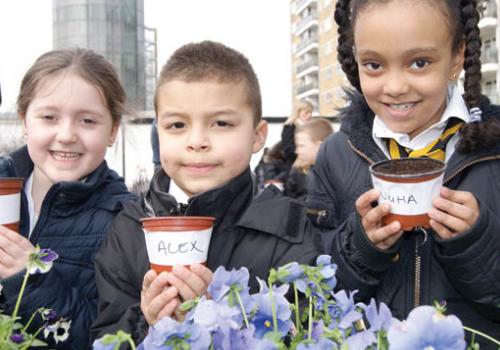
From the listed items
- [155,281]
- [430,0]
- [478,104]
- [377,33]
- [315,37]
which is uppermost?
[315,37]

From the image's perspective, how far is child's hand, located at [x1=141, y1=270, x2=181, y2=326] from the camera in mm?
1264

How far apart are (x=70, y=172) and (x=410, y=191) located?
50.7 inches

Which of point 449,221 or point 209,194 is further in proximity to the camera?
point 209,194

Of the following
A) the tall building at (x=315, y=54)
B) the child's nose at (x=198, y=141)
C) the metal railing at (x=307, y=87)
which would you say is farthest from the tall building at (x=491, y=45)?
the child's nose at (x=198, y=141)

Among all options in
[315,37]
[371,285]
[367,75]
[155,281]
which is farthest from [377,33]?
[315,37]

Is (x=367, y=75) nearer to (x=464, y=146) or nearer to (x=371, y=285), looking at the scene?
(x=464, y=146)

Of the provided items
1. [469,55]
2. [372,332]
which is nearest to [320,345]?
[372,332]

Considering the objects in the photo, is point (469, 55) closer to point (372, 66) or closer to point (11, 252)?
point (372, 66)

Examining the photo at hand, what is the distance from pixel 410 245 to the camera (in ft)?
5.89

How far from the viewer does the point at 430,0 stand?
1682 mm

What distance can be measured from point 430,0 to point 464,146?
455 mm

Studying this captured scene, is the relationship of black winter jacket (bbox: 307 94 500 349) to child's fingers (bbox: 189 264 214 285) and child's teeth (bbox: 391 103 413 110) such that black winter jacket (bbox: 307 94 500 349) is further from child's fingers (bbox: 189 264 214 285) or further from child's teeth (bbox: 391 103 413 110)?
child's fingers (bbox: 189 264 214 285)

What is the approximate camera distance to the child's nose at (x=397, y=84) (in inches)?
64.6

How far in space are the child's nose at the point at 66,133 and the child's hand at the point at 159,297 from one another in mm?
892
